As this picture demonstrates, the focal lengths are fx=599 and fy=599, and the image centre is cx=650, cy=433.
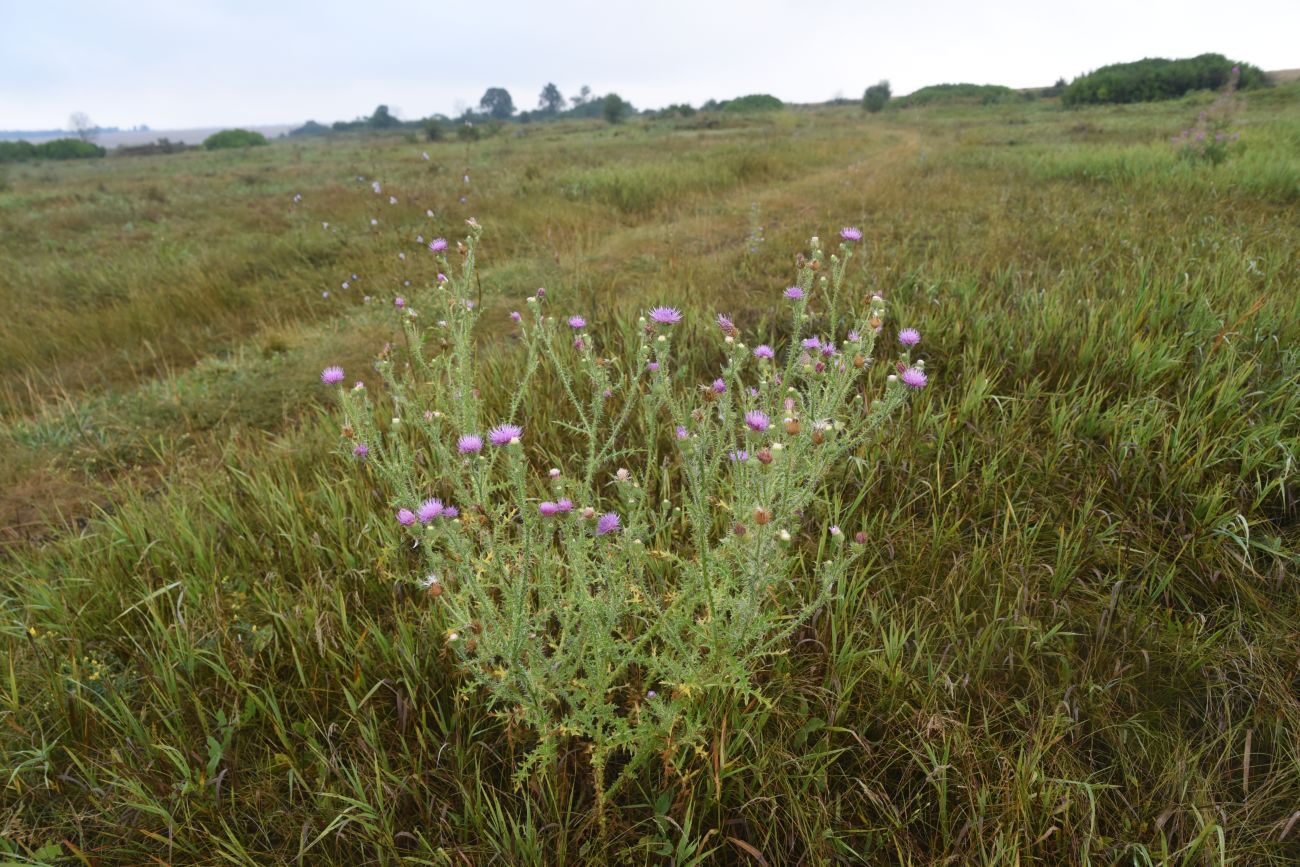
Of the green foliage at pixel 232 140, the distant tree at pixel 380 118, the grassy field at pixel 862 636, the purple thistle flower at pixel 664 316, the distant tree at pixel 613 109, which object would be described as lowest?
the grassy field at pixel 862 636

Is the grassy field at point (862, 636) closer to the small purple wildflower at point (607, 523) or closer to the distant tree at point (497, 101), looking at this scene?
the small purple wildflower at point (607, 523)

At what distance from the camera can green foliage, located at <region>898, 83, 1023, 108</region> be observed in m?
38.5

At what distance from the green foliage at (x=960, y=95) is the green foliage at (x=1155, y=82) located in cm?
532

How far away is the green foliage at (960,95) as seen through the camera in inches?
1516

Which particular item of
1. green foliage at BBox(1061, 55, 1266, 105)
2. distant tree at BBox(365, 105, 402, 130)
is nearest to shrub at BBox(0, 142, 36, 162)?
distant tree at BBox(365, 105, 402, 130)

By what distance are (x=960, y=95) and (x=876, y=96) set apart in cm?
835

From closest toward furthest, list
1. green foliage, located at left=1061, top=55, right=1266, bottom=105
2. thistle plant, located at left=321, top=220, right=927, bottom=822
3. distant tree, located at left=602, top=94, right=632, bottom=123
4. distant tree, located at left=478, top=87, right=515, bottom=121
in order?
thistle plant, located at left=321, top=220, right=927, bottom=822
green foliage, located at left=1061, top=55, right=1266, bottom=105
distant tree, located at left=602, top=94, right=632, bottom=123
distant tree, located at left=478, top=87, right=515, bottom=121

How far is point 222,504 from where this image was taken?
2.42m

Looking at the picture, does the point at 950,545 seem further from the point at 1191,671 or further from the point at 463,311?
the point at 463,311

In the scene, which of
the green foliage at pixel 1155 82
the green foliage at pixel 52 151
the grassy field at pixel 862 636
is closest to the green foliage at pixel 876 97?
the green foliage at pixel 1155 82

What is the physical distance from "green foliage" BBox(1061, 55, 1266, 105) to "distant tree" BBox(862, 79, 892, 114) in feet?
37.0

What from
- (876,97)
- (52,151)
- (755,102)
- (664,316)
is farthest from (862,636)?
(755,102)

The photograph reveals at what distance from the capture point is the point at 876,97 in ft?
134

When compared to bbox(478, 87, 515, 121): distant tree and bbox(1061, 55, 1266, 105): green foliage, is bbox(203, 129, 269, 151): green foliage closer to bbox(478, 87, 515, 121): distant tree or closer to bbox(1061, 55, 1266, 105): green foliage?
bbox(1061, 55, 1266, 105): green foliage
